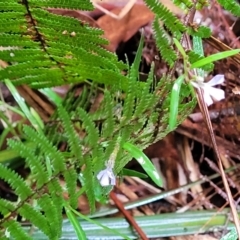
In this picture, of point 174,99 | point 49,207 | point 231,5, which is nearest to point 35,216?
point 49,207

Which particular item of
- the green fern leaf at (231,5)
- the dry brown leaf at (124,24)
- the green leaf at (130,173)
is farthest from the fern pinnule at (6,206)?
the dry brown leaf at (124,24)

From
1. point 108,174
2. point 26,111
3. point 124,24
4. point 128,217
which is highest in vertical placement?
point 124,24

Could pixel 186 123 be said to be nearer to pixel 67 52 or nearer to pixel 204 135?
pixel 204 135

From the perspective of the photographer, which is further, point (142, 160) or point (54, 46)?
point (54, 46)

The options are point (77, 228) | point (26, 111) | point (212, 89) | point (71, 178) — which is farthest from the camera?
point (26, 111)

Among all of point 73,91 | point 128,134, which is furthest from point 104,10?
point 128,134

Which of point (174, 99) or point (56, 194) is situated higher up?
point (174, 99)

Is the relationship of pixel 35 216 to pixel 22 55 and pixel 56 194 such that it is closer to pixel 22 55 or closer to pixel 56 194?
pixel 56 194

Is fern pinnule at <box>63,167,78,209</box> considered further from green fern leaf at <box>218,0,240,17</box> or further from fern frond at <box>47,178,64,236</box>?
green fern leaf at <box>218,0,240,17</box>
